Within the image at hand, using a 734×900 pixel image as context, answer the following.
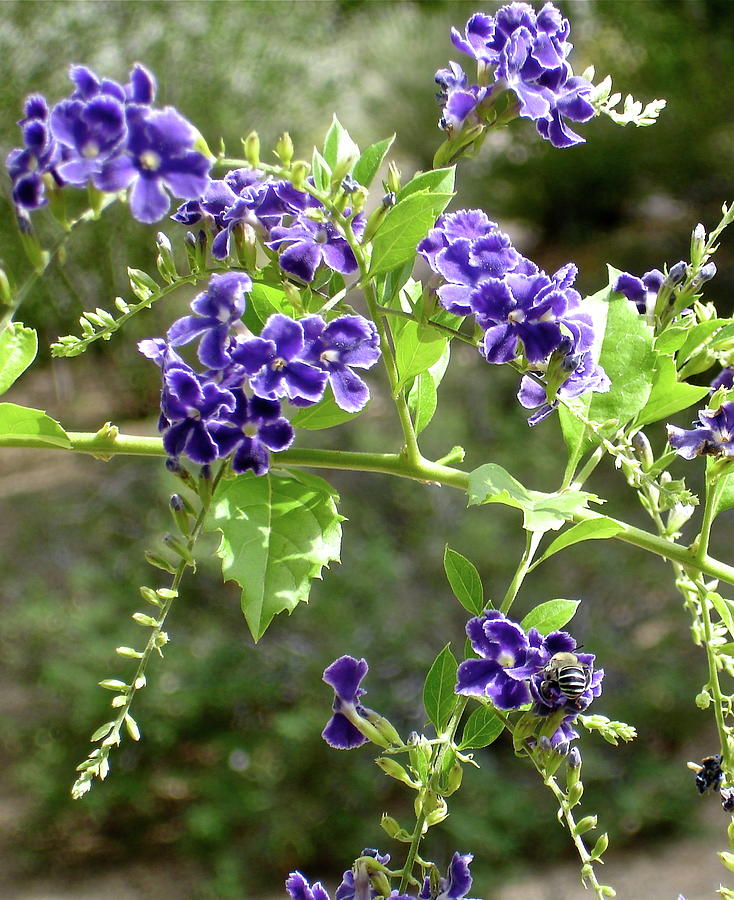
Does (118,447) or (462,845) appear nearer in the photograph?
(118,447)

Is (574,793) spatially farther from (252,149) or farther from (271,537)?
(252,149)

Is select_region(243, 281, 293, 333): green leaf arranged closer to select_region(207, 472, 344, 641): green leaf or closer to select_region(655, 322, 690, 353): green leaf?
select_region(207, 472, 344, 641): green leaf

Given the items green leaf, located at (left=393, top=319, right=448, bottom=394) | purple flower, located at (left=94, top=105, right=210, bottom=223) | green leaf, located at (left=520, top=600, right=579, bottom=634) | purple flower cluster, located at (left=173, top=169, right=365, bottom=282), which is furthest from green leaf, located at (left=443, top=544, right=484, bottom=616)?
purple flower, located at (left=94, top=105, right=210, bottom=223)

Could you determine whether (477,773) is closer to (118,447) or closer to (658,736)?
(658,736)

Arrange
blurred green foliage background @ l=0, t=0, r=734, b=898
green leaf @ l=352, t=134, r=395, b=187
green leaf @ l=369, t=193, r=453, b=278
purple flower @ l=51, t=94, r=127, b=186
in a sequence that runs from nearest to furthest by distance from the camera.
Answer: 1. purple flower @ l=51, t=94, r=127, b=186
2. green leaf @ l=369, t=193, r=453, b=278
3. green leaf @ l=352, t=134, r=395, b=187
4. blurred green foliage background @ l=0, t=0, r=734, b=898

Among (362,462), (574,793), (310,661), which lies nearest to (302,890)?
(574,793)

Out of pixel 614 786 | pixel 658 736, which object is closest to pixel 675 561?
pixel 614 786

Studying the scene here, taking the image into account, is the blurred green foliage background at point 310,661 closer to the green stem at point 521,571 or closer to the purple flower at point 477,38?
the green stem at point 521,571
